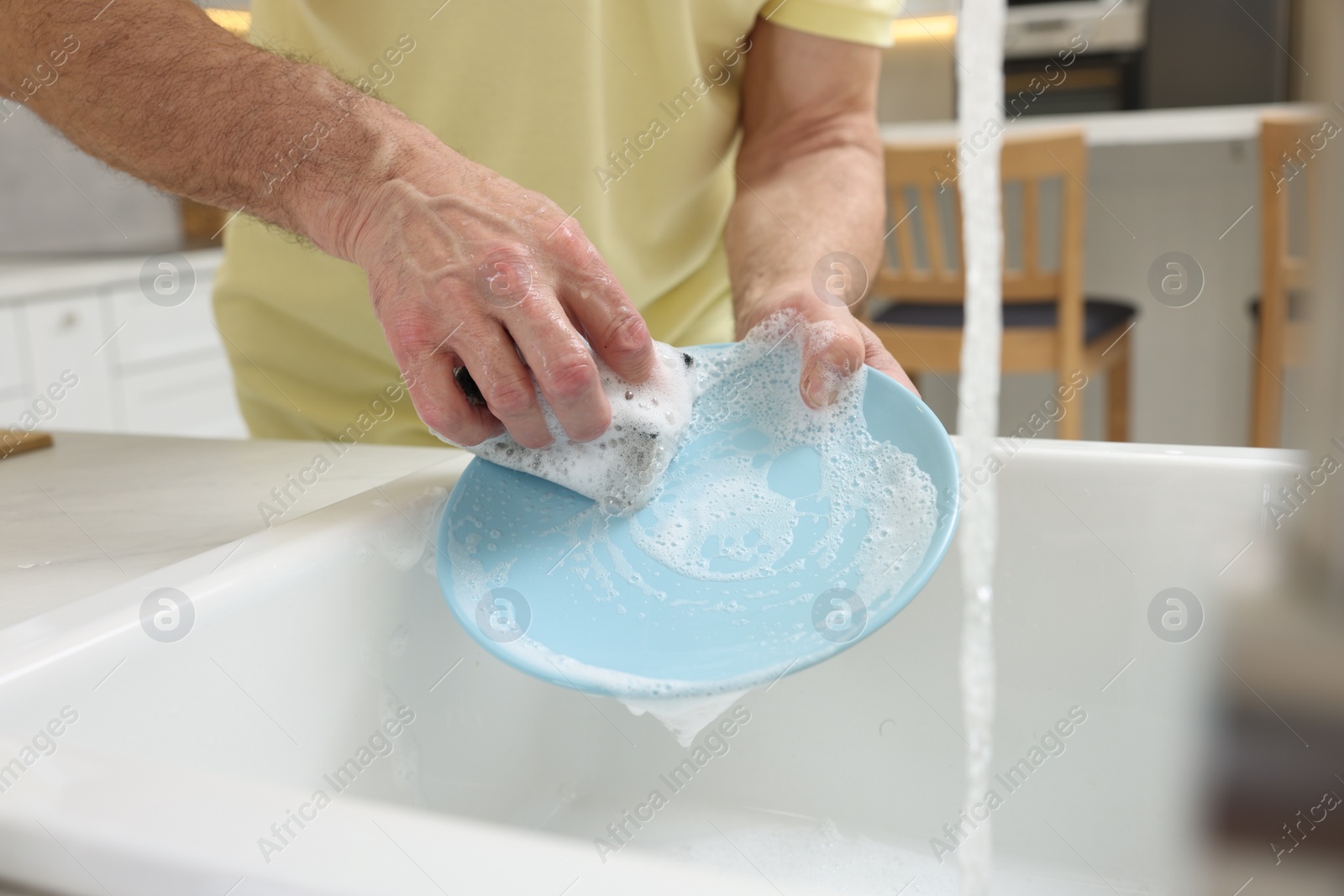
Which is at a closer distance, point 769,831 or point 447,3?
point 769,831

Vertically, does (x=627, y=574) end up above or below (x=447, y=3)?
below

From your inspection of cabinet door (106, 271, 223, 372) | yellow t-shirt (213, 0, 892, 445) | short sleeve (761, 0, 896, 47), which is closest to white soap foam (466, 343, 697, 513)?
yellow t-shirt (213, 0, 892, 445)

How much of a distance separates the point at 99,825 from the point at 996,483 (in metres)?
0.45

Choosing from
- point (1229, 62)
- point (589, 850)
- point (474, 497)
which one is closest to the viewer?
point (589, 850)

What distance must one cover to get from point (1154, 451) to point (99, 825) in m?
0.52

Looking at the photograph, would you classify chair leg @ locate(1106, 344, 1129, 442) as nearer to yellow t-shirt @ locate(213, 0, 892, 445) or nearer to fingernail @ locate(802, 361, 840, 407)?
yellow t-shirt @ locate(213, 0, 892, 445)

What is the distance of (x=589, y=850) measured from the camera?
0.26m

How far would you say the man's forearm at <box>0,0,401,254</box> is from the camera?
525 millimetres

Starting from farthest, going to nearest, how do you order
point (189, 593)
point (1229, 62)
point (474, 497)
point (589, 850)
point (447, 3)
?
point (1229, 62)
point (447, 3)
point (474, 497)
point (189, 593)
point (589, 850)

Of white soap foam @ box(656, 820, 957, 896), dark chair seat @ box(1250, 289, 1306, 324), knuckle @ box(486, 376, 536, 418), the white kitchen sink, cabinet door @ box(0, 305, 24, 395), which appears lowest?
cabinet door @ box(0, 305, 24, 395)

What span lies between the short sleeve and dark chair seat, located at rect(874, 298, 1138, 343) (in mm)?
1172

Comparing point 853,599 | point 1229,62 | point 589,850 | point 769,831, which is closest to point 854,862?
point 769,831

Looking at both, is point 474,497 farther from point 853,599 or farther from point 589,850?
point 589,850

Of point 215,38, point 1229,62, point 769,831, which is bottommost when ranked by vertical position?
point 1229,62
